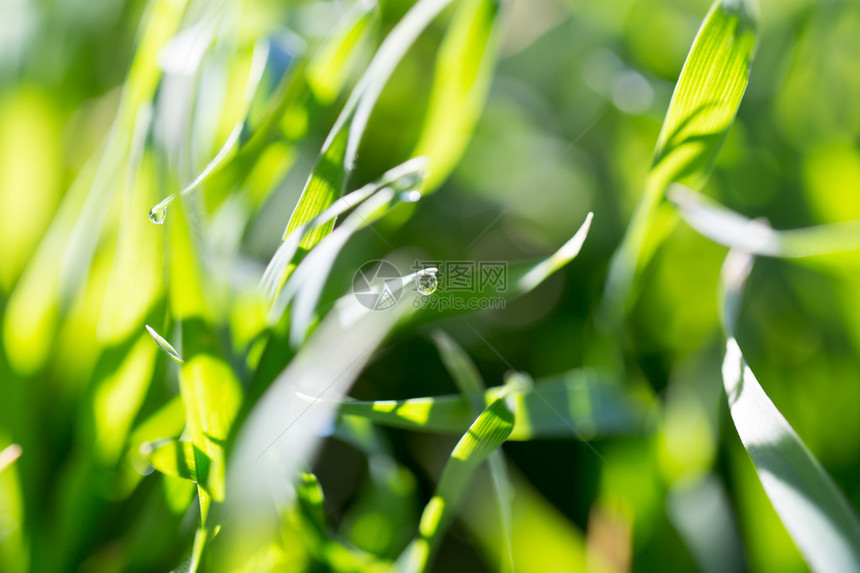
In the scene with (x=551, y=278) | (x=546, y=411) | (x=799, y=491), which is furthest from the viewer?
(x=551, y=278)

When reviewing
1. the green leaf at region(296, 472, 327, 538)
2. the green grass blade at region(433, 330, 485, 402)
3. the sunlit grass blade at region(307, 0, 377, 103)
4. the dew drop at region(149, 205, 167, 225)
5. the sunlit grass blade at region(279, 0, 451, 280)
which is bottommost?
the green leaf at region(296, 472, 327, 538)

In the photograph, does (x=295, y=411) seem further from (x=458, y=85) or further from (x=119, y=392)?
(x=458, y=85)

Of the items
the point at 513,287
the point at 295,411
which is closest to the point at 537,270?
the point at 513,287

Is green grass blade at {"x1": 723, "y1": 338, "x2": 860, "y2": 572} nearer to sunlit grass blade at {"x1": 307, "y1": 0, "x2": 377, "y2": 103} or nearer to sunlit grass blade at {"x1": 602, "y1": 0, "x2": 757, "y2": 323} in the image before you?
sunlit grass blade at {"x1": 602, "y1": 0, "x2": 757, "y2": 323}

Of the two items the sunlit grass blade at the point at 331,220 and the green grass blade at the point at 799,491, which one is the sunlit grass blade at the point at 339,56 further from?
the green grass blade at the point at 799,491

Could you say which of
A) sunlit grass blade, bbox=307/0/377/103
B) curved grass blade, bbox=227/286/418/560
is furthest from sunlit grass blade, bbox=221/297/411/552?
sunlit grass blade, bbox=307/0/377/103

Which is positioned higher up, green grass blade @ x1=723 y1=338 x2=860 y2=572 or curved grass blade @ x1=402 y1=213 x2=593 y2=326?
curved grass blade @ x1=402 y1=213 x2=593 y2=326
